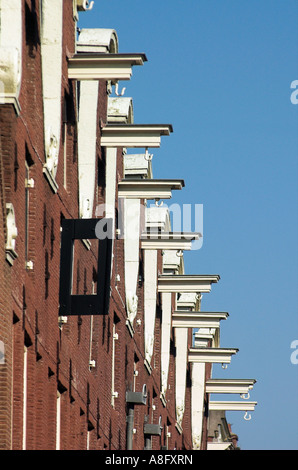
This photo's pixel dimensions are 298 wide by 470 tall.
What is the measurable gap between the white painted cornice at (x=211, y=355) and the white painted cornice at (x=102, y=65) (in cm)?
2119

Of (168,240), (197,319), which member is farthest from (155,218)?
(168,240)

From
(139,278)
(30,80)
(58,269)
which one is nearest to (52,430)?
(58,269)

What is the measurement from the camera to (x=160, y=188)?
3300 cm

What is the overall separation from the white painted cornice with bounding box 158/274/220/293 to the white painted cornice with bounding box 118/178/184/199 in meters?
5.86

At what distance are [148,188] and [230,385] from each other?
20.2 m

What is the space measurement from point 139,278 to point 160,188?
8.21m

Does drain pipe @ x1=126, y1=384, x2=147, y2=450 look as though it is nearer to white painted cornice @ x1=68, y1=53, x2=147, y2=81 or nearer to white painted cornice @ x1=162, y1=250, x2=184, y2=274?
white painted cornice @ x1=68, y1=53, x2=147, y2=81

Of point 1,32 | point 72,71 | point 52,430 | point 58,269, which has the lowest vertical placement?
point 52,430

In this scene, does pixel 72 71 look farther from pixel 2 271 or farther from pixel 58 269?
pixel 2 271

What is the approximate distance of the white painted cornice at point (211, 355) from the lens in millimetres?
46969

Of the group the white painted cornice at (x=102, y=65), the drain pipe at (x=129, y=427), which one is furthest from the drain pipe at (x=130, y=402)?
the white painted cornice at (x=102, y=65)

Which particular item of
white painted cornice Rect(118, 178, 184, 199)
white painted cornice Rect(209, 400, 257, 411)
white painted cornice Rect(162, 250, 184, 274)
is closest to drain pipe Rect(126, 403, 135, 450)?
white painted cornice Rect(118, 178, 184, 199)

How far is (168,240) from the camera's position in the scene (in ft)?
121

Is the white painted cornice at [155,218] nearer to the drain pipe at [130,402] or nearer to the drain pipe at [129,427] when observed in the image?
the drain pipe at [130,402]
